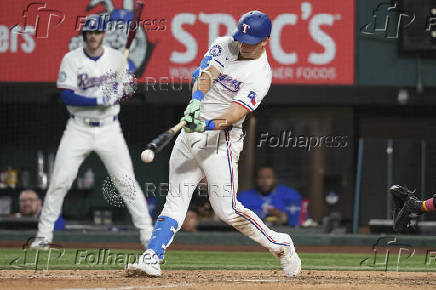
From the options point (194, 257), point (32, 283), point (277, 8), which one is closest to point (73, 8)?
point (277, 8)

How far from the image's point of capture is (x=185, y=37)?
11602mm

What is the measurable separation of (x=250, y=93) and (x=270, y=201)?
565 cm

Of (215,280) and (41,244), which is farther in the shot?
(41,244)

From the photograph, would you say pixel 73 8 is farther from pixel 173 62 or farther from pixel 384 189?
pixel 384 189

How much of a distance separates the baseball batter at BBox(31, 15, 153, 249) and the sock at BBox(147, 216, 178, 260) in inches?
109

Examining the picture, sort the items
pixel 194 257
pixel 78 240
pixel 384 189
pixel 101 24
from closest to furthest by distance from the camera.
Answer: pixel 194 257 < pixel 101 24 < pixel 78 240 < pixel 384 189

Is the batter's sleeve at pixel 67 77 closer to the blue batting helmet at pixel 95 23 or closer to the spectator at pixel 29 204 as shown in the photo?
the blue batting helmet at pixel 95 23

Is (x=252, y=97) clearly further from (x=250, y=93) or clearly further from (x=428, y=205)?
(x=428, y=205)

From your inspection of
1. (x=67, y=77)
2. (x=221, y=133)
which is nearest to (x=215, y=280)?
(x=221, y=133)

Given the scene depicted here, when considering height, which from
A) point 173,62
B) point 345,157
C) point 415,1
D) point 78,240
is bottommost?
point 78,240

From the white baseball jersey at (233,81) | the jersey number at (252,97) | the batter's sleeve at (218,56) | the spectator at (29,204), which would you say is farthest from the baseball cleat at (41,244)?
the jersey number at (252,97)

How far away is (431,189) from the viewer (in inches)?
495

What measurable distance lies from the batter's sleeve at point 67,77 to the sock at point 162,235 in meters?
3.48

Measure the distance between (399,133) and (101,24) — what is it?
4.96 m
